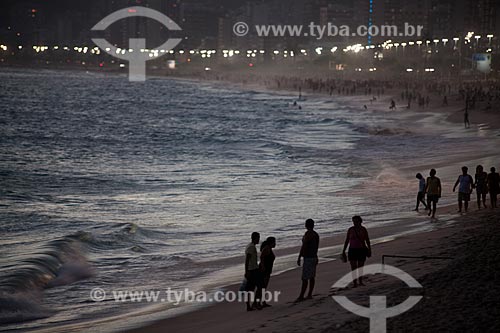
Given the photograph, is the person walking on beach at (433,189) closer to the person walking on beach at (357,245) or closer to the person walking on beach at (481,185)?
the person walking on beach at (481,185)

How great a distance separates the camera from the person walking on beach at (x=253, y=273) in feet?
34.3

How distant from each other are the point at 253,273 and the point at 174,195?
47.3ft

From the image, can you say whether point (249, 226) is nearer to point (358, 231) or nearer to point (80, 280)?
point (80, 280)

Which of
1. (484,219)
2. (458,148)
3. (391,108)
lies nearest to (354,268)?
(484,219)

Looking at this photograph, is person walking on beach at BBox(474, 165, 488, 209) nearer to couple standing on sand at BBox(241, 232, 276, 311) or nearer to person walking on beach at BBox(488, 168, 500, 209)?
person walking on beach at BBox(488, 168, 500, 209)

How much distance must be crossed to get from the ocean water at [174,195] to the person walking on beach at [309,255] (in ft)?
9.32

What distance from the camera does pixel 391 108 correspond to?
68.5 m

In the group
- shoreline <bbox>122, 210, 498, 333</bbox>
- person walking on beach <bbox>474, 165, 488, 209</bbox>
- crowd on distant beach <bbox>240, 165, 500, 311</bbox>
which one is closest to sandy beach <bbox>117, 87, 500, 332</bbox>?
shoreline <bbox>122, 210, 498, 333</bbox>

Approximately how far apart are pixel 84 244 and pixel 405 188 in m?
10.4

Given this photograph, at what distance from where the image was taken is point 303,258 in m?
10.9

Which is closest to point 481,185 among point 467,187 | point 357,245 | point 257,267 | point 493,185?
point 493,185

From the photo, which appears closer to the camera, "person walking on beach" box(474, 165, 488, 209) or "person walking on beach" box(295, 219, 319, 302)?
"person walking on beach" box(295, 219, 319, 302)

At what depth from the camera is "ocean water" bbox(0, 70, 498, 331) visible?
14359mm

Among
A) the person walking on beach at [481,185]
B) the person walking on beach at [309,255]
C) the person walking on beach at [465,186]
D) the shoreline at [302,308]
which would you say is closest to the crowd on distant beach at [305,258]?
the person walking on beach at [309,255]
